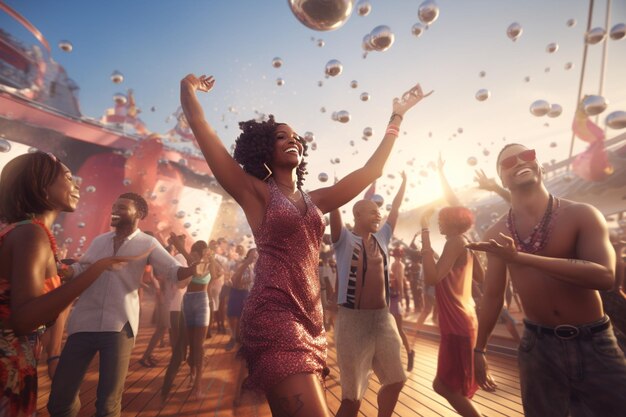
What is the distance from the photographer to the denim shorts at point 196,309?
4.62m

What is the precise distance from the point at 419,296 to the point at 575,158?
911 cm

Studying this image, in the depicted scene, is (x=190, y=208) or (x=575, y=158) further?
(x=190, y=208)

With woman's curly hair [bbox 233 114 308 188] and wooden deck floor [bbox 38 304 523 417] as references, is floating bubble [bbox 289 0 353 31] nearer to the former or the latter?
woman's curly hair [bbox 233 114 308 188]

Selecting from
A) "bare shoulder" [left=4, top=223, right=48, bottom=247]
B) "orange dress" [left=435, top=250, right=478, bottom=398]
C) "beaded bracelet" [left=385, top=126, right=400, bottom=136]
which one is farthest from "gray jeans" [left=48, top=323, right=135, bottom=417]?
"orange dress" [left=435, top=250, right=478, bottom=398]

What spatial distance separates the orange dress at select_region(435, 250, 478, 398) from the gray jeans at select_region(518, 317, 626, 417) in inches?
45.8

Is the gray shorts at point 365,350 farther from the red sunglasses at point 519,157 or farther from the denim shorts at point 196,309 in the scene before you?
the denim shorts at point 196,309

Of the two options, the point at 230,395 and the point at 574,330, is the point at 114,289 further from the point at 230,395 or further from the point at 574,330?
the point at 574,330

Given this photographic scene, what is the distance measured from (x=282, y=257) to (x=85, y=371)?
2.31 metres

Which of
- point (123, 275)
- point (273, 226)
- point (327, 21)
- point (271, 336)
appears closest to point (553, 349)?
point (271, 336)

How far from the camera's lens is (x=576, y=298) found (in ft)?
5.91

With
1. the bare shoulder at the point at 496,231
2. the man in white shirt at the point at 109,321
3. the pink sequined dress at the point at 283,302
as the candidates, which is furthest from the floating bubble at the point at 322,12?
the man in white shirt at the point at 109,321

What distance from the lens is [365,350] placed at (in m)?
2.89

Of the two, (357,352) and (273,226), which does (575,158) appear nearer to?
(357,352)

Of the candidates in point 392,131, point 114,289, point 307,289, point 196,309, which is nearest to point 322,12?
point 392,131
